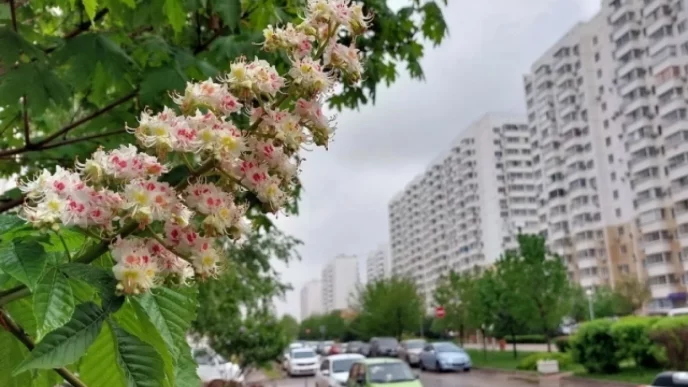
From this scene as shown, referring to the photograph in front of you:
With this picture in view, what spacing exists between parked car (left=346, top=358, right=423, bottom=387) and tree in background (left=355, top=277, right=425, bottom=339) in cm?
4092

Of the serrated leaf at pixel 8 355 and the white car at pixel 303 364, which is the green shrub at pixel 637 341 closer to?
the white car at pixel 303 364

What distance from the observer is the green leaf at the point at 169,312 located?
1.28 metres

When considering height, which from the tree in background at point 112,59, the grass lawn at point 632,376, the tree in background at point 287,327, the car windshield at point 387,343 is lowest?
the grass lawn at point 632,376

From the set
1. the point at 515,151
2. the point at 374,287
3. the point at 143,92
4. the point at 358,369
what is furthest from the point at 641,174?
the point at 143,92

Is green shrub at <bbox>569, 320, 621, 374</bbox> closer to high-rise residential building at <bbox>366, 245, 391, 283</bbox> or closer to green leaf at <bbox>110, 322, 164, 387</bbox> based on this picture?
green leaf at <bbox>110, 322, 164, 387</bbox>

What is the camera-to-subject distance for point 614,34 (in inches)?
2753

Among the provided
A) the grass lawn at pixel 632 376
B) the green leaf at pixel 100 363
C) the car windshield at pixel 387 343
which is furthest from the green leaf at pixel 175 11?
the car windshield at pixel 387 343

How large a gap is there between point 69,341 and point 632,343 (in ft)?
69.5

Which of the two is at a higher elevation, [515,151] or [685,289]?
[515,151]

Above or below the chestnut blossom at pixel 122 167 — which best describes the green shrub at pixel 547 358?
below

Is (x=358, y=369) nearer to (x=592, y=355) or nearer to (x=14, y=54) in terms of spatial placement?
(x=592, y=355)

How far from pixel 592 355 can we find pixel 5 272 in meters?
22.6

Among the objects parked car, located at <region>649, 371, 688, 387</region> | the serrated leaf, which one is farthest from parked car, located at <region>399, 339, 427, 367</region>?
the serrated leaf

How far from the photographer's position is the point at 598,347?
826 inches
